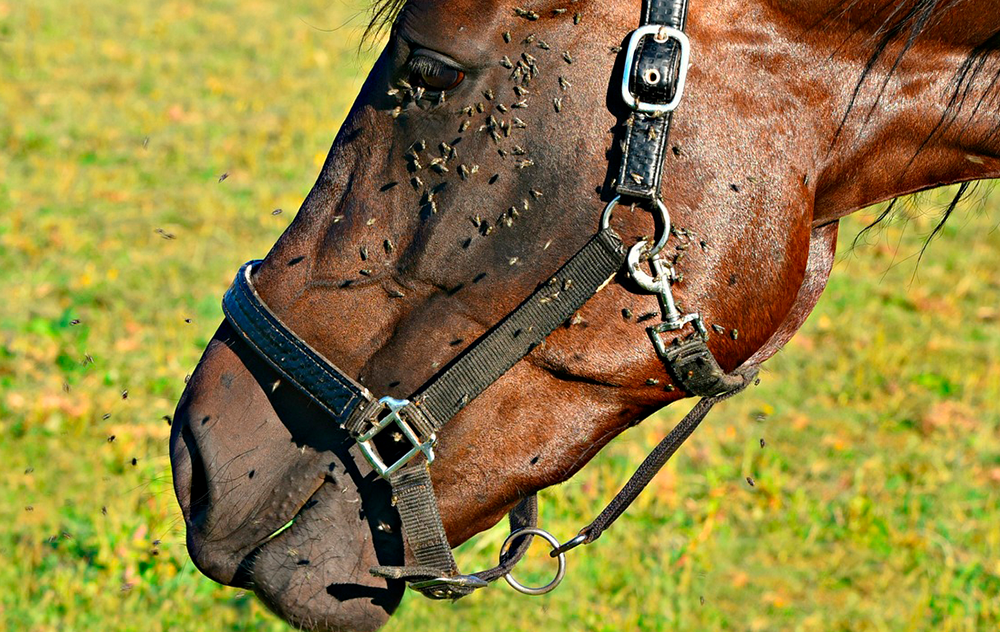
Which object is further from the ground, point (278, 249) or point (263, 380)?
point (278, 249)

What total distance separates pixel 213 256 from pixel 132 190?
1346 mm

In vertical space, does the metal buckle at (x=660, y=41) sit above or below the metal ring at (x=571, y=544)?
above

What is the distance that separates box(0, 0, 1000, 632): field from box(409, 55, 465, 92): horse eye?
85cm

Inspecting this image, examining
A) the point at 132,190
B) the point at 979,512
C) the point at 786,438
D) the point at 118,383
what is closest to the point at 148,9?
the point at 132,190

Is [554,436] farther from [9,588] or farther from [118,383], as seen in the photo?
[118,383]

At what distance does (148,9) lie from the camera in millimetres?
12641

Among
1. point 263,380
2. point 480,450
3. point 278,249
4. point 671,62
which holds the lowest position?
point 480,450

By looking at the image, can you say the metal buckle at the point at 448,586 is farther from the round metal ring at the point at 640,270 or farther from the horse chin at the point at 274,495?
the round metal ring at the point at 640,270

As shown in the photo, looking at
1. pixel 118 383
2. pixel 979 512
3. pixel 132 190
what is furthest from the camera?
pixel 132 190

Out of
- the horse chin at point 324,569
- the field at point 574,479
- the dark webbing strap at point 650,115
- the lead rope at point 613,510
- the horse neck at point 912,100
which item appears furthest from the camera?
the field at point 574,479

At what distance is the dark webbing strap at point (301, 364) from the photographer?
2209 millimetres

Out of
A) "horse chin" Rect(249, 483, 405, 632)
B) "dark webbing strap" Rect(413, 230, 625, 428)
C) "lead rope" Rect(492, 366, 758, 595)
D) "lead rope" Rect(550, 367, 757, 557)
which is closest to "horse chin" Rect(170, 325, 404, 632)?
"horse chin" Rect(249, 483, 405, 632)

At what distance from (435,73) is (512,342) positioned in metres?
Result: 0.57

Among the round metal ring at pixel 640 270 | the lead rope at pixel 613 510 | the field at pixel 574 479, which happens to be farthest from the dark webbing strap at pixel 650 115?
the field at pixel 574 479
